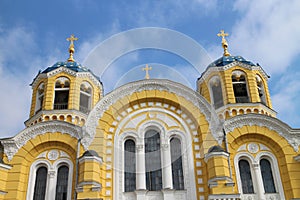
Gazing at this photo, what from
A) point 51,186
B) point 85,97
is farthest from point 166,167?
point 85,97

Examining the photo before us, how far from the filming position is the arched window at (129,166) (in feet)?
52.2

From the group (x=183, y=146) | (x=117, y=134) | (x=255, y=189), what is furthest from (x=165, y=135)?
(x=255, y=189)

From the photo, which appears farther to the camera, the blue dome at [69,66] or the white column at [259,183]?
the blue dome at [69,66]

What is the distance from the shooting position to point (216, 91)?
2088cm

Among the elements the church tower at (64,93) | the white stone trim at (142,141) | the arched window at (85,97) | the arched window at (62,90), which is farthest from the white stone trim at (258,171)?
the arched window at (62,90)

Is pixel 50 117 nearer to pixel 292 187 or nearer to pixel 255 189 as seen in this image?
pixel 255 189

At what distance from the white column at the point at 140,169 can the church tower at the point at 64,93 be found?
4.52 metres

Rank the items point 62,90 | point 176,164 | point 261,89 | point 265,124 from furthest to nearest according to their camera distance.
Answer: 1. point 261,89
2. point 62,90
3. point 265,124
4. point 176,164

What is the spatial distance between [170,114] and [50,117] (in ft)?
21.9

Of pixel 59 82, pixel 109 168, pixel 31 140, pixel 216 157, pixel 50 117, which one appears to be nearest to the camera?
pixel 216 157

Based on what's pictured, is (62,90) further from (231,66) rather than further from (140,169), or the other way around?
(231,66)

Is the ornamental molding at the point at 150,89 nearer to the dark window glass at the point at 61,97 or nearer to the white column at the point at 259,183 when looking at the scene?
the white column at the point at 259,183

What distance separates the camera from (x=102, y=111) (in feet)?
57.4

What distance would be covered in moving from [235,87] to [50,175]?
11.6 metres
